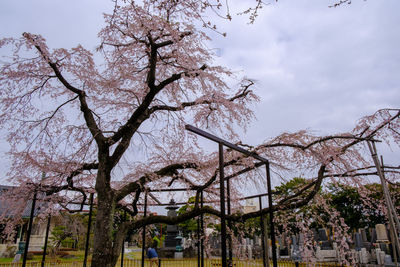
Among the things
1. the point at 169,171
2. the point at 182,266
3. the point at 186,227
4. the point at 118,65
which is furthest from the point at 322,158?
the point at 186,227

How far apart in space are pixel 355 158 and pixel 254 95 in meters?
2.92

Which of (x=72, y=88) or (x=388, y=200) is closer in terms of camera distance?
(x=388, y=200)

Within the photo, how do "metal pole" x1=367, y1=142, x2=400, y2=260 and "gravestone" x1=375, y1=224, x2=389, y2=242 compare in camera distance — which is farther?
"gravestone" x1=375, y1=224, x2=389, y2=242

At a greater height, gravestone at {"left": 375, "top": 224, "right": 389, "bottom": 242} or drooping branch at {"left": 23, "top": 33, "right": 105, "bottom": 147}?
drooping branch at {"left": 23, "top": 33, "right": 105, "bottom": 147}

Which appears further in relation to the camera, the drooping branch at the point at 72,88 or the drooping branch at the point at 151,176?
the drooping branch at the point at 151,176

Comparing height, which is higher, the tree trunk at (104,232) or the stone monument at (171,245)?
the tree trunk at (104,232)

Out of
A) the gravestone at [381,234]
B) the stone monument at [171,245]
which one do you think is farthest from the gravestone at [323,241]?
the stone monument at [171,245]

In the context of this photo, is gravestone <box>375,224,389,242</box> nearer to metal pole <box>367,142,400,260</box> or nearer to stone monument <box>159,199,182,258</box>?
metal pole <box>367,142,400,260</box>

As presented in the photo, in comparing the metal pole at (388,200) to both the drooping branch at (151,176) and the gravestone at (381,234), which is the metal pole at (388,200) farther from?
the gravestone at (381,234)

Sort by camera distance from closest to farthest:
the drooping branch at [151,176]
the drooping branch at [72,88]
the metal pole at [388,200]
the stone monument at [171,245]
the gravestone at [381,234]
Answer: the metal pole at [388,200] < the drooping branch at [72,88] < the drooping branch at [151,176] < the gravestone at [381,234] < the stone monument at [171,245]

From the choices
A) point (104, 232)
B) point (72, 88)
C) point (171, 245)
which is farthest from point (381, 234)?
point (72, 88)

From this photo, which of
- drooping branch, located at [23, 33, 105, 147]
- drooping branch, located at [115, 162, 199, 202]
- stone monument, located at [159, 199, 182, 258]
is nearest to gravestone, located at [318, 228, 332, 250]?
A: stone monument, located at [159, 199, 182, 258]

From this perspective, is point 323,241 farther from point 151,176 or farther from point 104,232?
point 104,232

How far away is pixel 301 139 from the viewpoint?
6215 mm
